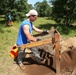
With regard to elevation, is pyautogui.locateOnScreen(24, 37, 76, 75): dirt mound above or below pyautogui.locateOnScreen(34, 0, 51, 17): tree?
above

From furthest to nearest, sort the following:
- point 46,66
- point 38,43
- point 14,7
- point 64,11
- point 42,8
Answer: point 42,8
point 14,7
point 64,11
point 46,66
point 38,43

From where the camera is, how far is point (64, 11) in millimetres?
17000

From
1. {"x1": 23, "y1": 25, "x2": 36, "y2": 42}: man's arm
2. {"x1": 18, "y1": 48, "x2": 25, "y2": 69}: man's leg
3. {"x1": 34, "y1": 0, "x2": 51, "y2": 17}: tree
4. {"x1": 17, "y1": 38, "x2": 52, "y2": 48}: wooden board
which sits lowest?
{"x1": 34, "y1": 0, "x2": 51, "y2": 17}: tree

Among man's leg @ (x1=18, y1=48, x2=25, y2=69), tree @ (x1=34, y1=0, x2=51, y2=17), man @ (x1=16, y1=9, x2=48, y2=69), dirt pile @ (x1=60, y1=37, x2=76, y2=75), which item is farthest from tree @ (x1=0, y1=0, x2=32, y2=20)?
tree @ (x1=34, y1=0, x2=51, y2=17)

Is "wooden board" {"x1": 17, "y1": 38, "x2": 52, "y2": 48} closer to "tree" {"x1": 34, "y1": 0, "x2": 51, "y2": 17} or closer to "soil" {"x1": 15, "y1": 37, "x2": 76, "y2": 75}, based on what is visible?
"soil" {"x1": 15, "y1": 37, "x2": 76, "y2": 75}

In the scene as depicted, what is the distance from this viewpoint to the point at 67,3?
16547 millimetres

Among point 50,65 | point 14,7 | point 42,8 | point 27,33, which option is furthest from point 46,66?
point 42,8

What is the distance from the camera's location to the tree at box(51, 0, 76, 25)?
52.4ft

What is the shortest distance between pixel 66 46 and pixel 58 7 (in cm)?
947

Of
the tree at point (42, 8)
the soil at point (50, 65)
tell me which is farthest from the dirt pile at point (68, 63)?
the tree at point (42, 8)

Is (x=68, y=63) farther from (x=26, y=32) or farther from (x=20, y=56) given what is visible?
(x=26, y=32)

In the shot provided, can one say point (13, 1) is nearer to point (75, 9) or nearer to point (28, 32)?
point (75, 9)

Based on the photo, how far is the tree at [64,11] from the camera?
15970 mm

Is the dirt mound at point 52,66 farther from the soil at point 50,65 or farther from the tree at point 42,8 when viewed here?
the tree at point 42,8
